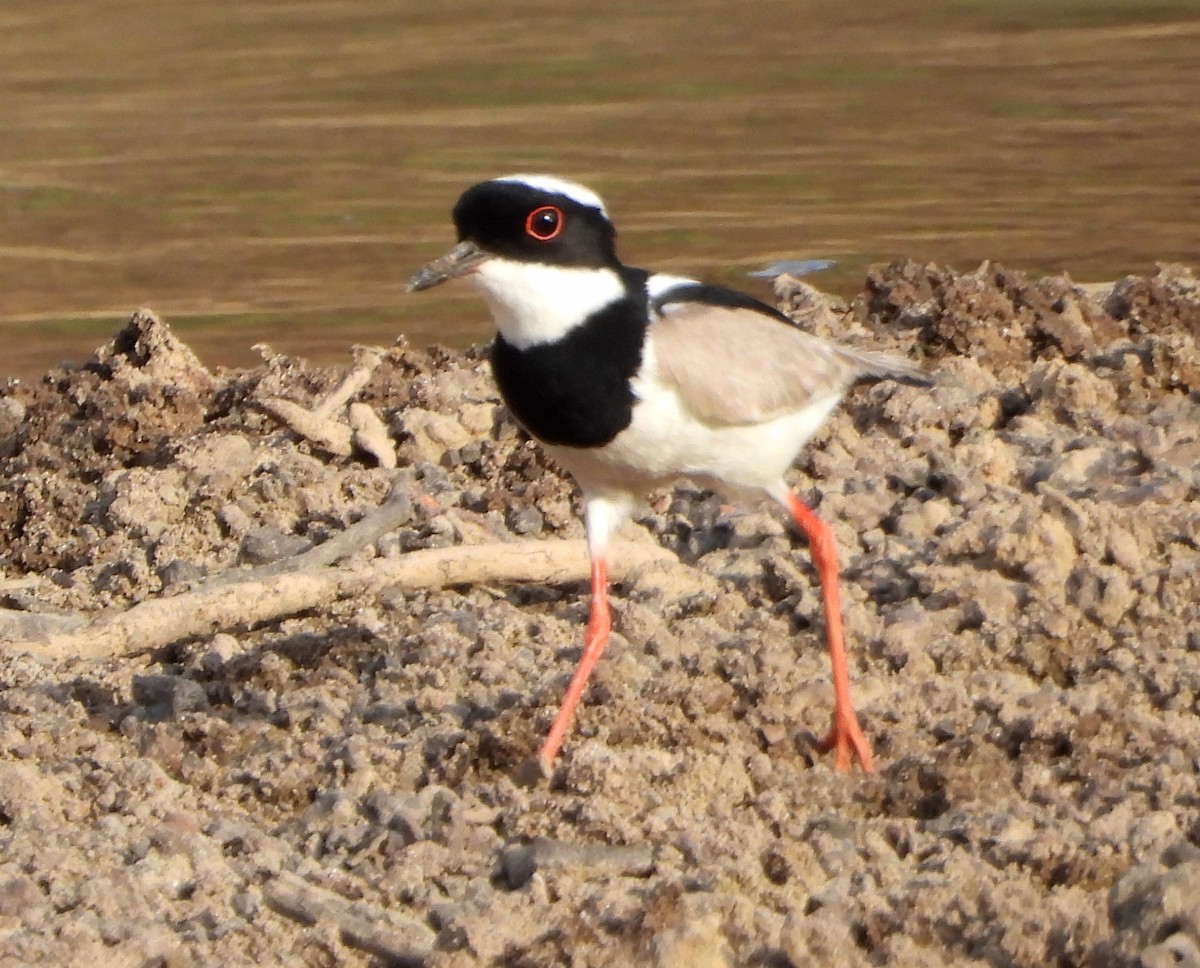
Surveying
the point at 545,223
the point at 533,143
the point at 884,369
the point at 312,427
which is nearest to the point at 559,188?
the point at 545,223

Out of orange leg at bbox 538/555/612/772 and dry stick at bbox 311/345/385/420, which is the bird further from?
dry stick at bbox 311/345/385/420

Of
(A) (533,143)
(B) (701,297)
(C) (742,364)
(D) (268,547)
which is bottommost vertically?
(D) (268,547)

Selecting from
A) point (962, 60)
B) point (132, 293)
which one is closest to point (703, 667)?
point (132, 293)

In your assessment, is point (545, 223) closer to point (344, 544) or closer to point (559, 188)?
point (559, 188)

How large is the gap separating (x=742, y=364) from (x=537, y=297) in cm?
55

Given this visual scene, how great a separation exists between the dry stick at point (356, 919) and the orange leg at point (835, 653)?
1.08m

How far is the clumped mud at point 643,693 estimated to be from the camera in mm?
4008

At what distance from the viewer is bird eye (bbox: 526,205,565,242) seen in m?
4.93

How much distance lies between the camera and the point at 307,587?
5.58m

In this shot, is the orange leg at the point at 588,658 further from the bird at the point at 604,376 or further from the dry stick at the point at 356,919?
the dry stick at the point at 356,919

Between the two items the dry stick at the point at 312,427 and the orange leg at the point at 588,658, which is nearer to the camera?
the orange leg at the point at 588,658

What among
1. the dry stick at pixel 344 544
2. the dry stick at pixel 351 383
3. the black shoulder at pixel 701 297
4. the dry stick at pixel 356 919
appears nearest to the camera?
the dry stick at pixel 356 919

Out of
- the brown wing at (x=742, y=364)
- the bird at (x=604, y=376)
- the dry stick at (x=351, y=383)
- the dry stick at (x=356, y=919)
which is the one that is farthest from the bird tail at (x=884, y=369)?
the dry stick at (x=356, y=919)

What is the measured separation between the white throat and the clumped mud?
0.82 metres
